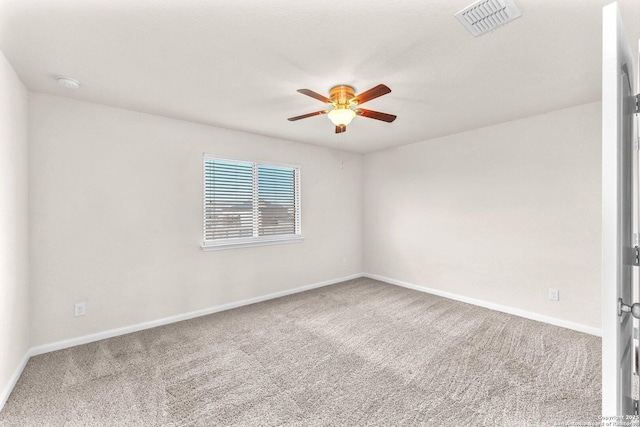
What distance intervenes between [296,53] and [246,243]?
2.64 metres

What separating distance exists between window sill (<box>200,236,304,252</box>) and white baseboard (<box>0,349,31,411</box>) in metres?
1.74

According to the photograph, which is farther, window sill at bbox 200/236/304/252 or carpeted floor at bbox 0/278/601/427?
window sill at bbox 200/236/304/252

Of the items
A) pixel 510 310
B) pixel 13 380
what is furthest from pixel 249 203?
pixel 510 310

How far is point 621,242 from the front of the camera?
983mm

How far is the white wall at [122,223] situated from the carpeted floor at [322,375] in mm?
363

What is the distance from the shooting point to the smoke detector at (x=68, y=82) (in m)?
2.40

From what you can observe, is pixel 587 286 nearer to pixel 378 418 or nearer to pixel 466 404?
pixel 466 404

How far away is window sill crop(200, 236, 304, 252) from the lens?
371 cm

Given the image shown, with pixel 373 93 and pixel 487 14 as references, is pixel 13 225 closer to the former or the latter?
pixel 373 93

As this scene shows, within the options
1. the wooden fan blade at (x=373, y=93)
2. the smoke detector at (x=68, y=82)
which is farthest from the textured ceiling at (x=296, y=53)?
the wooden fan blade at (x=373, y=93)

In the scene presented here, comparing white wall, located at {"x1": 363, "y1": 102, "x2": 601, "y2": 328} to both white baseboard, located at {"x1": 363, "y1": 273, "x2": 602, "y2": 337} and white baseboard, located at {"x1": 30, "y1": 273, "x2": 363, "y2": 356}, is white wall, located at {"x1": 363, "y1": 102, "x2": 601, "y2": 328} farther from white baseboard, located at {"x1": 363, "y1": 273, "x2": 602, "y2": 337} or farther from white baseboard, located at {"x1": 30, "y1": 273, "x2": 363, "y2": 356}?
white baseboard, located at {"x1": 30, "y1": 273, "x2": 363, "y2": 356}

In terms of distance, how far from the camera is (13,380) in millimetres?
2170

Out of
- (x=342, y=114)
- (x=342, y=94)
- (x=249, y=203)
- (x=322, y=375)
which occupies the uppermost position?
(x=342, y=94)

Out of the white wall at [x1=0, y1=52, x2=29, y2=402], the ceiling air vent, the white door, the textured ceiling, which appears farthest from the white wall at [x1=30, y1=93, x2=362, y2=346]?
the white door
